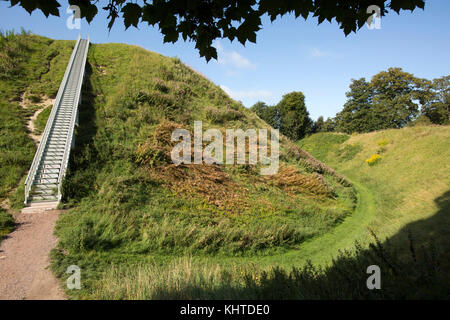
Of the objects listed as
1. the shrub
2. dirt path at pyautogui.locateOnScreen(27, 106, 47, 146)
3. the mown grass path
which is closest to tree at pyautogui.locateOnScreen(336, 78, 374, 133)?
the shrub

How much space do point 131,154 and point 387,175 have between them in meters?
18.9

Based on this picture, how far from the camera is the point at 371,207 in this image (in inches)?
555

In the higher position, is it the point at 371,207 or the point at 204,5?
the point at 204,5

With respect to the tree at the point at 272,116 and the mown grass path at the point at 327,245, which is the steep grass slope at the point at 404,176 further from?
the tree at the point at 272,116

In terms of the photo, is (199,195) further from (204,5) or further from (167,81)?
(167,81)

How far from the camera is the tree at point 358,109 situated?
52.3m

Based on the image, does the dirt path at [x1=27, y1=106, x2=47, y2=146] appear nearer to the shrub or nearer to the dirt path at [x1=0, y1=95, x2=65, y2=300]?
the dirt path at [x1=0, y1=95, x2=65, y2=300]

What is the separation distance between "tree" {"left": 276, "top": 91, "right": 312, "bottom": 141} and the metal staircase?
4025 centimetres

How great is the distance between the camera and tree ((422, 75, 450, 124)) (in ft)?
145

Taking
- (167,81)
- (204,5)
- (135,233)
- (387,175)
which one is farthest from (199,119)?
(387,175)

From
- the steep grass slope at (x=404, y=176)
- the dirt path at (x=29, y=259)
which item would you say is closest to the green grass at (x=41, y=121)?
the dirt path at (x=29, y=259)

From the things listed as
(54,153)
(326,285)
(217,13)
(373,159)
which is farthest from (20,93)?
(373,159)

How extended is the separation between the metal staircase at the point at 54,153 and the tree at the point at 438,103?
193ft

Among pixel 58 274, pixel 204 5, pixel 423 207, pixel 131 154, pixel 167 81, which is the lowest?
pixel 58 274
